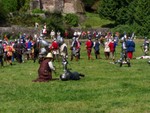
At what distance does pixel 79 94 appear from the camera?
1961cm

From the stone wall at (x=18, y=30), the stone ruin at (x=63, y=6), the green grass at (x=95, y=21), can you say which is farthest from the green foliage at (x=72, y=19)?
the stone wall at (x=18, y=30)

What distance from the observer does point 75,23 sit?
86.7 metres

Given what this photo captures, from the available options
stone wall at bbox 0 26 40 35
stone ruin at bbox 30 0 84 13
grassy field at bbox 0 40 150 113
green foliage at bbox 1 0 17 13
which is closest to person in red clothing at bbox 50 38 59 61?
grassy field at bbox 0 40 150 113

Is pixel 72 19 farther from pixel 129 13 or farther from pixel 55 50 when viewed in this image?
pixel 55 50

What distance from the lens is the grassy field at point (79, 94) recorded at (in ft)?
54.2

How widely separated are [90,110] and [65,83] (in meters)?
7.07

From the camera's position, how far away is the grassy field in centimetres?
1652

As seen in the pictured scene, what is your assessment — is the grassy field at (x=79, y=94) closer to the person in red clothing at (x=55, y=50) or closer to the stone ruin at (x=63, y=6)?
the person in red clothing at (x=55, y=50)

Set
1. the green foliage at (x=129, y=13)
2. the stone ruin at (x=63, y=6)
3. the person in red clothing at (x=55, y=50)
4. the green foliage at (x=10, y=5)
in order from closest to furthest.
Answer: the person in red clothing at (x=55, y=50), the green foliage at (x=129, y=13), the green foliage at (x=10, y=5), the stone ruin at (x=63, y=6)

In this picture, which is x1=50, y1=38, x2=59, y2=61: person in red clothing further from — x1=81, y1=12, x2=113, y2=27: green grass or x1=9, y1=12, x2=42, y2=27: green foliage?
x1=81, y1=12, x2=113, y2=27: green grass

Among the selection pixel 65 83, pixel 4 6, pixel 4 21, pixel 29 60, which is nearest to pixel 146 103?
pixel 65 83

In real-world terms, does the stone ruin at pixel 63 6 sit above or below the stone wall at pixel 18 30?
above

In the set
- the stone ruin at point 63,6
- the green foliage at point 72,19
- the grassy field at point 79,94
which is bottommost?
the green foliage at point 72,19

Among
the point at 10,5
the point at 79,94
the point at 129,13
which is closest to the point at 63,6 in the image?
the point at 10,5
